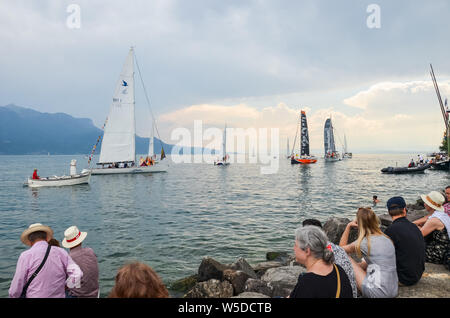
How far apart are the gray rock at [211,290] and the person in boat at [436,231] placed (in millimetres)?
4476

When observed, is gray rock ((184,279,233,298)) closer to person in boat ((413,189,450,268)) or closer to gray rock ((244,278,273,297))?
gray rock ((244,278,273,297))

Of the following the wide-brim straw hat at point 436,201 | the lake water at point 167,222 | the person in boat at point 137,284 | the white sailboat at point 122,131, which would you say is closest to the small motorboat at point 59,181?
the lake water at point 167,222

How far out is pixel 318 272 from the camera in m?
3.18

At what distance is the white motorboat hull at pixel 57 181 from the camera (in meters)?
34.9

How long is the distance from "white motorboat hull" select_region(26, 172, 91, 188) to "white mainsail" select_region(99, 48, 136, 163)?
15592mm

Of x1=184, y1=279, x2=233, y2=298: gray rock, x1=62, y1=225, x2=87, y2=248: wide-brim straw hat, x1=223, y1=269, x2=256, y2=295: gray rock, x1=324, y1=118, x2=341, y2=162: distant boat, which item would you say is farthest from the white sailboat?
x1=324, y1=118, x2=341, y2=162: distant boat

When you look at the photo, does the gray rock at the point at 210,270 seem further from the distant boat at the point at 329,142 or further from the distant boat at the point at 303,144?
the distant boat at the point at 329,142

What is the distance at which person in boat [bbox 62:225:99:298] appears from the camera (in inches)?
200

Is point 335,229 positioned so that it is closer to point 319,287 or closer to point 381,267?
point 381,267

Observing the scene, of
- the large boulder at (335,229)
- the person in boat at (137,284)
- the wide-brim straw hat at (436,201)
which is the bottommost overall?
the large boulder at (335,229)
